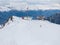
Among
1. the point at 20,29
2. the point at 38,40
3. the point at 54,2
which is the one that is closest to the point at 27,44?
the point at 38,40

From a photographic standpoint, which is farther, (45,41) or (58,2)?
(58,2)

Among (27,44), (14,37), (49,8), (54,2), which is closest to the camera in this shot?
(27,44)

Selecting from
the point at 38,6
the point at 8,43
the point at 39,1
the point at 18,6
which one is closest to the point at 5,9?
the point at 18,6

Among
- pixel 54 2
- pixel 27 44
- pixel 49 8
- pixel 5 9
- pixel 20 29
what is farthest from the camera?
pixel 54 2

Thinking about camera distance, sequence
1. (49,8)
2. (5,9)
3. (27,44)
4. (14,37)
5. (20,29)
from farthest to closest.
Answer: (49,8)
(5,9)
(20,29)
(14,37)
(27,44)

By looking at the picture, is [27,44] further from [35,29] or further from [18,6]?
[18,6]

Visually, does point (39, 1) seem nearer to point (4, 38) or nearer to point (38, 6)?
point (38, 6)

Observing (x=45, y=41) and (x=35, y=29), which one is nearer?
(x=45, y=41)

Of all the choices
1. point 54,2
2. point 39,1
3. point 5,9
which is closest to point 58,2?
point 54,2

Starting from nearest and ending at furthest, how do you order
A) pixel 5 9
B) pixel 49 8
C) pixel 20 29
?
pixel 20 29 → pixel 5 9 → pixel 49 8
